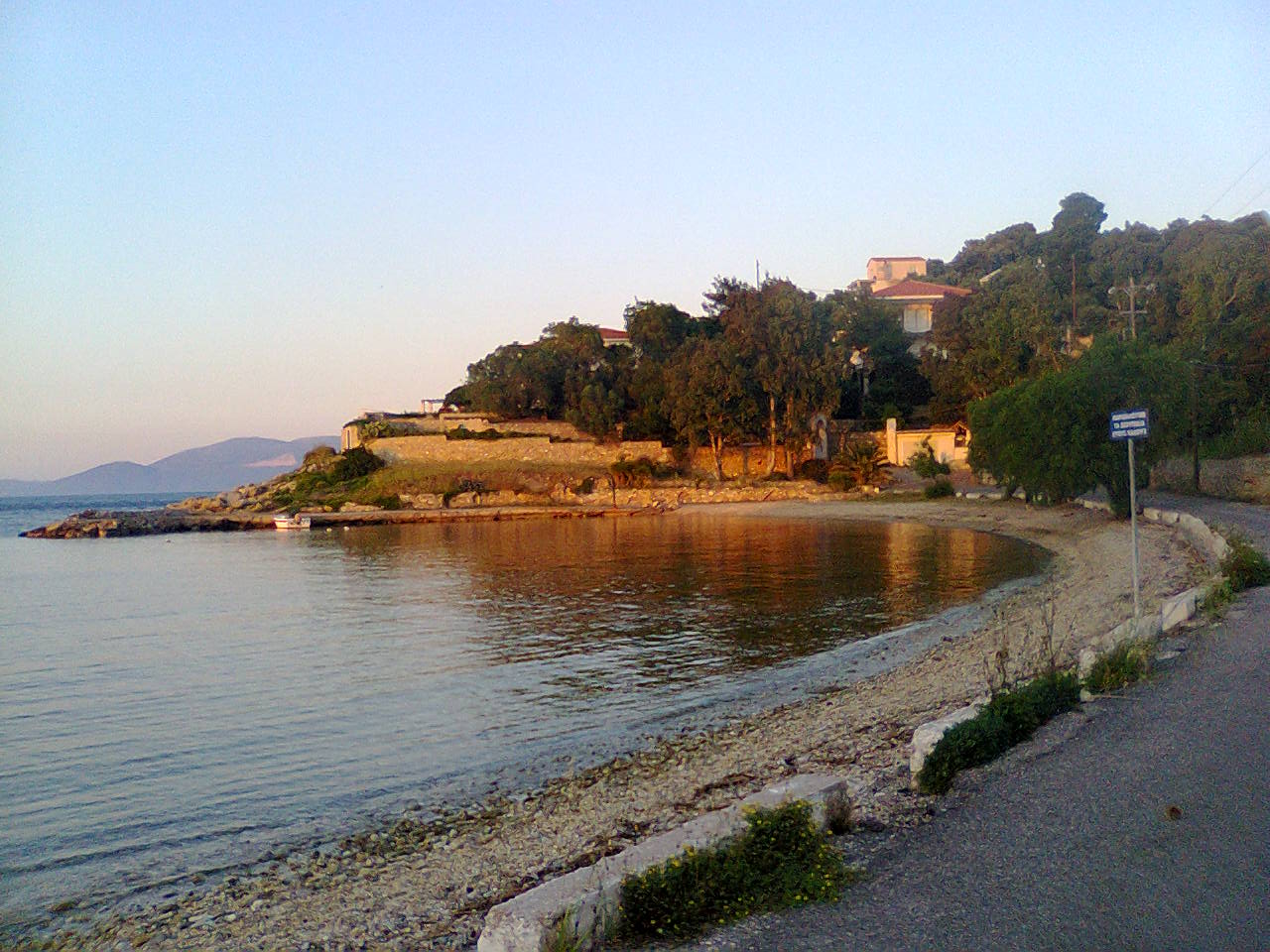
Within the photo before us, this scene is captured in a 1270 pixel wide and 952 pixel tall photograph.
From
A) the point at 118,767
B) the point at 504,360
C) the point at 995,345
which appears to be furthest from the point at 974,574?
the point at 504,360

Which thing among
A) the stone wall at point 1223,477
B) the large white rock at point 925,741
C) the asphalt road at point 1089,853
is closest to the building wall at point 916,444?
the stone wall at point 1223,477

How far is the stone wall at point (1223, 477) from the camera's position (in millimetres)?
33825

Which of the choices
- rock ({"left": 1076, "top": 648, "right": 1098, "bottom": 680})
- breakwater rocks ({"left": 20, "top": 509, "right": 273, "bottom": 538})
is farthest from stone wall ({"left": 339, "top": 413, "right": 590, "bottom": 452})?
rock ({"left": 1076, "top": 648, "right": 1098, "bottom": 680})

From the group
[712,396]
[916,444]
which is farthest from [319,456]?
[916,444]

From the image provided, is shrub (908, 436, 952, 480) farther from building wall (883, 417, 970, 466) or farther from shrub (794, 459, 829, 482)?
shrub (794, 459, 829, 482)

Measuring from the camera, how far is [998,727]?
7.76 metres

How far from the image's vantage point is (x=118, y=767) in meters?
11.6

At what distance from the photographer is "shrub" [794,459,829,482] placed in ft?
214

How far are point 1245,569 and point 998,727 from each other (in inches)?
379

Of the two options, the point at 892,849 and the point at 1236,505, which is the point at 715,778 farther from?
the point at 1236,505

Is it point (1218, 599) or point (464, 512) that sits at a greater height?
point (464, 512)

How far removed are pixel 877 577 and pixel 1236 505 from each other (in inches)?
558

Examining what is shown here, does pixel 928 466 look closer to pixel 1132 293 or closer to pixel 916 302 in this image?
pixel 1132 293

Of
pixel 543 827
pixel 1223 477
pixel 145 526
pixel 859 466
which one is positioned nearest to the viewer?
pixel 543 827
